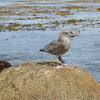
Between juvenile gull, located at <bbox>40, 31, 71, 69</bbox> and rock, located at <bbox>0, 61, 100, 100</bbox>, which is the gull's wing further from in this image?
rock, located at <bbox>0, 61, 100, 100</bbox>

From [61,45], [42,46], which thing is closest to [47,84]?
→ [61,45]

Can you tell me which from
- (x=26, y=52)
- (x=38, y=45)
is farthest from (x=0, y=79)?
(x=38, y=45)

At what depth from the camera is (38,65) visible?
828cm

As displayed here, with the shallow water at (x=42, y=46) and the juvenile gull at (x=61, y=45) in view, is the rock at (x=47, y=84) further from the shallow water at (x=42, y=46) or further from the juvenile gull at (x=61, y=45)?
the shallow water at (x=42, y=46)

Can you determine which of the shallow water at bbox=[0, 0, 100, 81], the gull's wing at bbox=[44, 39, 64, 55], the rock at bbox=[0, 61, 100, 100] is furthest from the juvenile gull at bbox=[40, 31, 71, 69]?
the shallow water at bbox=[0, 0, 100, 81]

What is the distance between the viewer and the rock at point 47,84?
22.9 ft

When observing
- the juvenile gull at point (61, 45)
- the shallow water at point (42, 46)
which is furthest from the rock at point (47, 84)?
the shallow water at point (42, 46)

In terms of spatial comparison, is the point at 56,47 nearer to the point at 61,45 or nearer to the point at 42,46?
the point at 61,45

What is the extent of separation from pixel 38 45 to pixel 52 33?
5826 millimetres

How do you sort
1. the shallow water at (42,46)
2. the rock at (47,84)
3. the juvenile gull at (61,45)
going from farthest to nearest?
the shallow water at (42,46) < the juvenile gull at (61,45) < the rock at (47,84)

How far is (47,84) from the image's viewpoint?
23.2 ft

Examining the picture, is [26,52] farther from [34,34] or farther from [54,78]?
[54,78]

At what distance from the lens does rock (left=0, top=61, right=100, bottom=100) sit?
22.9 feet

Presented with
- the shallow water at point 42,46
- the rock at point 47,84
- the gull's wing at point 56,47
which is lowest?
the shallow water at point 42,46
